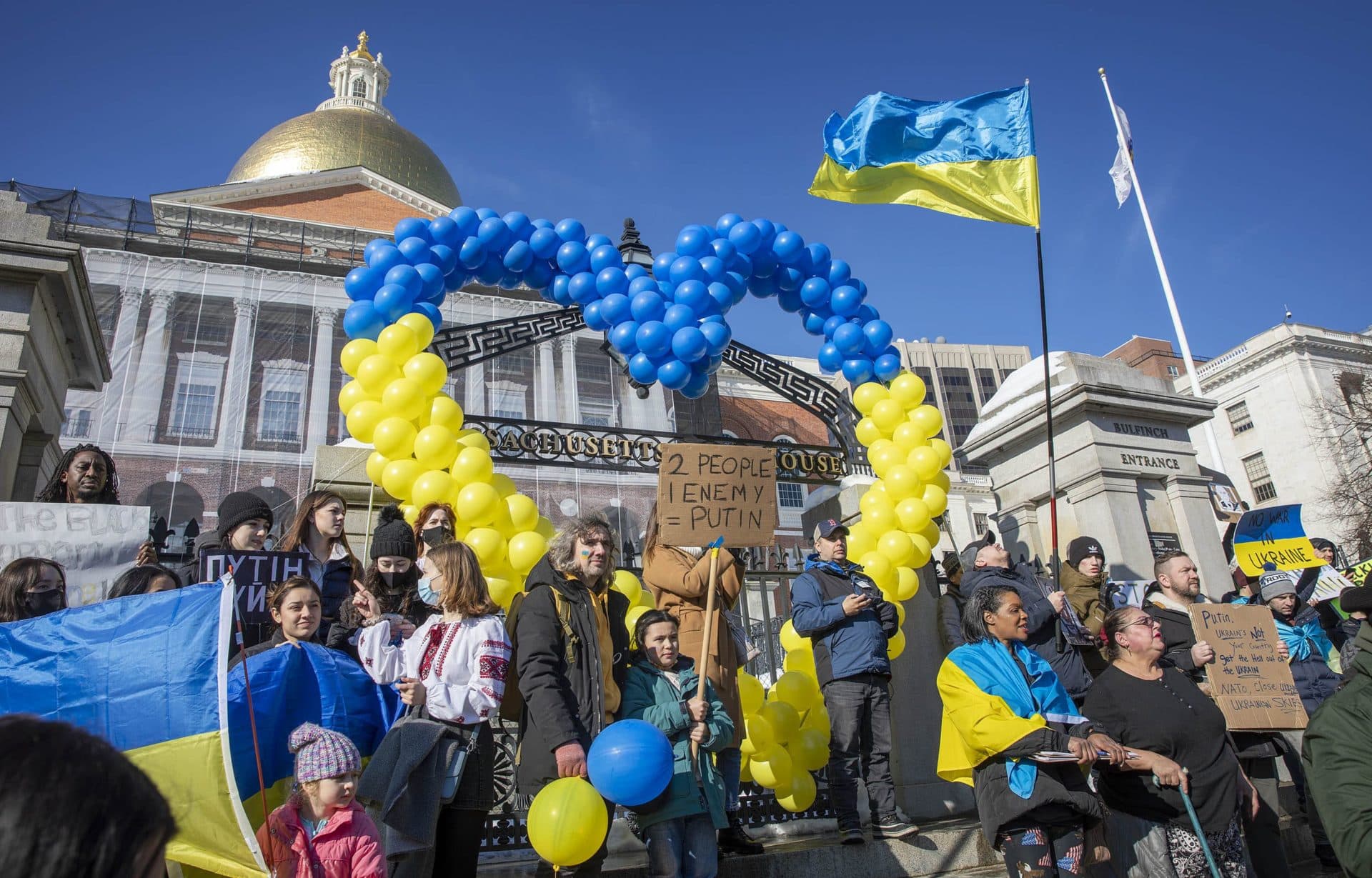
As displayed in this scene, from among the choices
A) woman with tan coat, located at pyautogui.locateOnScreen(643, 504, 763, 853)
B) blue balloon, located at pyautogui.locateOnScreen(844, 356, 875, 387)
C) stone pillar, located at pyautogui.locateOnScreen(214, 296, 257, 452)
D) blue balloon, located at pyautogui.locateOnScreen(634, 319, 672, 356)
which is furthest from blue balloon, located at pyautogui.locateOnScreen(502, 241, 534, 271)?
stone pillar, located at pyautogui.locateOnScreen(214, 296, 257, 452)

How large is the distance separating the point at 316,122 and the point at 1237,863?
51733 mm

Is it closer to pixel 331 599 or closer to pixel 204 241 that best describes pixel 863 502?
pixel 331 599

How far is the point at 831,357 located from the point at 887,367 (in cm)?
56

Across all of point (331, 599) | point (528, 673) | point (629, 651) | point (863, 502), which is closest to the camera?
point (528, 673)

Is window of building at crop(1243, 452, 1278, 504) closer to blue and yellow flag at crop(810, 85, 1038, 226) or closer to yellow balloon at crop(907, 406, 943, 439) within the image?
blue and yellow flag at crop(810, 85, 1038, 226)

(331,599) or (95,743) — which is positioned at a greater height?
(331,599)

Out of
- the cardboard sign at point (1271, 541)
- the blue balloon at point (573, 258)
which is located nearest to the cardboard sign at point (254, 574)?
the blue balloon at point (573, 258)

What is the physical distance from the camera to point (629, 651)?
4.21 meters

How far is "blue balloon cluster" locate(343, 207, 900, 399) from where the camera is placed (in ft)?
24.6

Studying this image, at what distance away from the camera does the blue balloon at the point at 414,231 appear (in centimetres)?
779

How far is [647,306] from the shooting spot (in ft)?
25.2

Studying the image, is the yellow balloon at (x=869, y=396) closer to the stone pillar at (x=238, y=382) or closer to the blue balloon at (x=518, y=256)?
the blue balloon at (x=518, y=256)

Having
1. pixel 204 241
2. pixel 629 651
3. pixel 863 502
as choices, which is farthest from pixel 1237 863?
pixel 204 241

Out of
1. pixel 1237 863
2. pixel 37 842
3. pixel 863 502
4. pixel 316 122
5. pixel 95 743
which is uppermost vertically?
pixel 316 122
